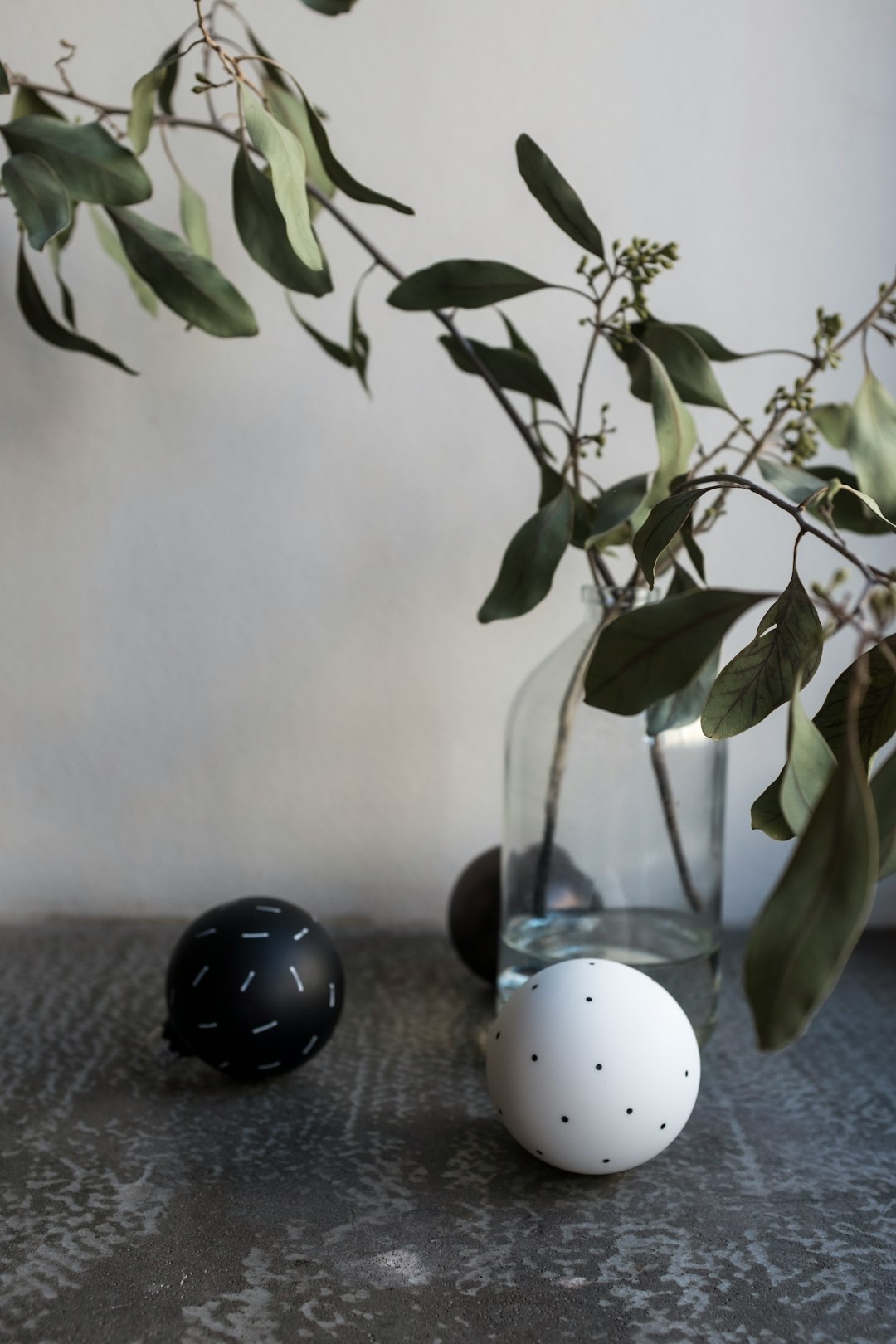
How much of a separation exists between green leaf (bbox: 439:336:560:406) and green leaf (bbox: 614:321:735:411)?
0.22 feet

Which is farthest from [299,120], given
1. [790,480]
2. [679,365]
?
[790,480]

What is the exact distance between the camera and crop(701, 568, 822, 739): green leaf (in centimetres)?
53

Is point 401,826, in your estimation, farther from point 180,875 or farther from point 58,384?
point 58,384

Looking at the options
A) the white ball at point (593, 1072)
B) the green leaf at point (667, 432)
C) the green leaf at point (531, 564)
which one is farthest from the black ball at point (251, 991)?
the green leaf at point (667, 432)

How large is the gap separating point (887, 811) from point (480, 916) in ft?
1.64

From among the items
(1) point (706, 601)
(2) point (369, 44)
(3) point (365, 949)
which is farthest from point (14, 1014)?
(2) point (369, 44)

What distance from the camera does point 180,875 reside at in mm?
1090

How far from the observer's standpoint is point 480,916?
0.90 metres

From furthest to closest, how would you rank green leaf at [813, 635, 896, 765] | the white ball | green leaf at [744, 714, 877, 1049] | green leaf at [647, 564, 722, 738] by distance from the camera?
green leaf at [647, 564, 722, 738] < the white ball < green leaf at [813, 635, 896, 765] < green leaf at [744, 714, 877, 1049]

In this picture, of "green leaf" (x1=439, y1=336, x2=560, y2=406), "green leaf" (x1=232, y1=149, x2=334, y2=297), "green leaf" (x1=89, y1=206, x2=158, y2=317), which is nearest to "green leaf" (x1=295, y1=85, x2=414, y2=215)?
"green leaf" (x1=232, y1=149, x2=334, y2=297)

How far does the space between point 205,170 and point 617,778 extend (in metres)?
0.66

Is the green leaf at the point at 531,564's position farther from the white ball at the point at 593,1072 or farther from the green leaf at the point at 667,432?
the white ball at the point at 593,1072

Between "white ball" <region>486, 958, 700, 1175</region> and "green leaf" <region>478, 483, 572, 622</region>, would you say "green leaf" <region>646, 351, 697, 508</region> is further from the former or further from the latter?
"white ball" <region>486, 958, 700, 1175</region>

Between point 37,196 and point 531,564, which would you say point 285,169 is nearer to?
point 37,196
